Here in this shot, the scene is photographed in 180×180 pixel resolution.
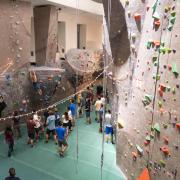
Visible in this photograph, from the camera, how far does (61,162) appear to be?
6.57 meters

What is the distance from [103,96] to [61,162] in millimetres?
2147

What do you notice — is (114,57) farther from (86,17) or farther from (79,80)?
(86,17)

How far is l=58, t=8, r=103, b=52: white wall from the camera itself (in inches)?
535

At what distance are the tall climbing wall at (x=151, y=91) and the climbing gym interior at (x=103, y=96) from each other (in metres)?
0.02

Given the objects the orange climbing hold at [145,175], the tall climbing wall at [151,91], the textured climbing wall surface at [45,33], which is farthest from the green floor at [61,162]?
the textured climbing wall surface at [45,33]

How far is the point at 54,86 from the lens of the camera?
983 centimetres

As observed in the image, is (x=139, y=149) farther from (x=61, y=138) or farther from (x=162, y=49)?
(x=61, y=138)

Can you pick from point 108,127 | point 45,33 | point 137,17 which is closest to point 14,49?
point 45,33

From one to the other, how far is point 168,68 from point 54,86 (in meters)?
6.35

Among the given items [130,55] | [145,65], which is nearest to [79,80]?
[130,55]

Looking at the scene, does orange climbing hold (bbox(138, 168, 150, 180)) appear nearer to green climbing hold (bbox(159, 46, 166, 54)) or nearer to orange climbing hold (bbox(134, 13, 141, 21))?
green climbing hold (bbox(159, 46, 166, 54))

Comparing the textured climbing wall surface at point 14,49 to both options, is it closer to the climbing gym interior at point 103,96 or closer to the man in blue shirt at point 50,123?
the climbing gym interior at point 103,96

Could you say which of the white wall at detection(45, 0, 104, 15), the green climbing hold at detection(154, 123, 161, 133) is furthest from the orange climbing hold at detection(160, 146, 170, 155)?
the white wall at detection(45, 0, 104, 15)

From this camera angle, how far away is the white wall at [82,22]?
13.6m
